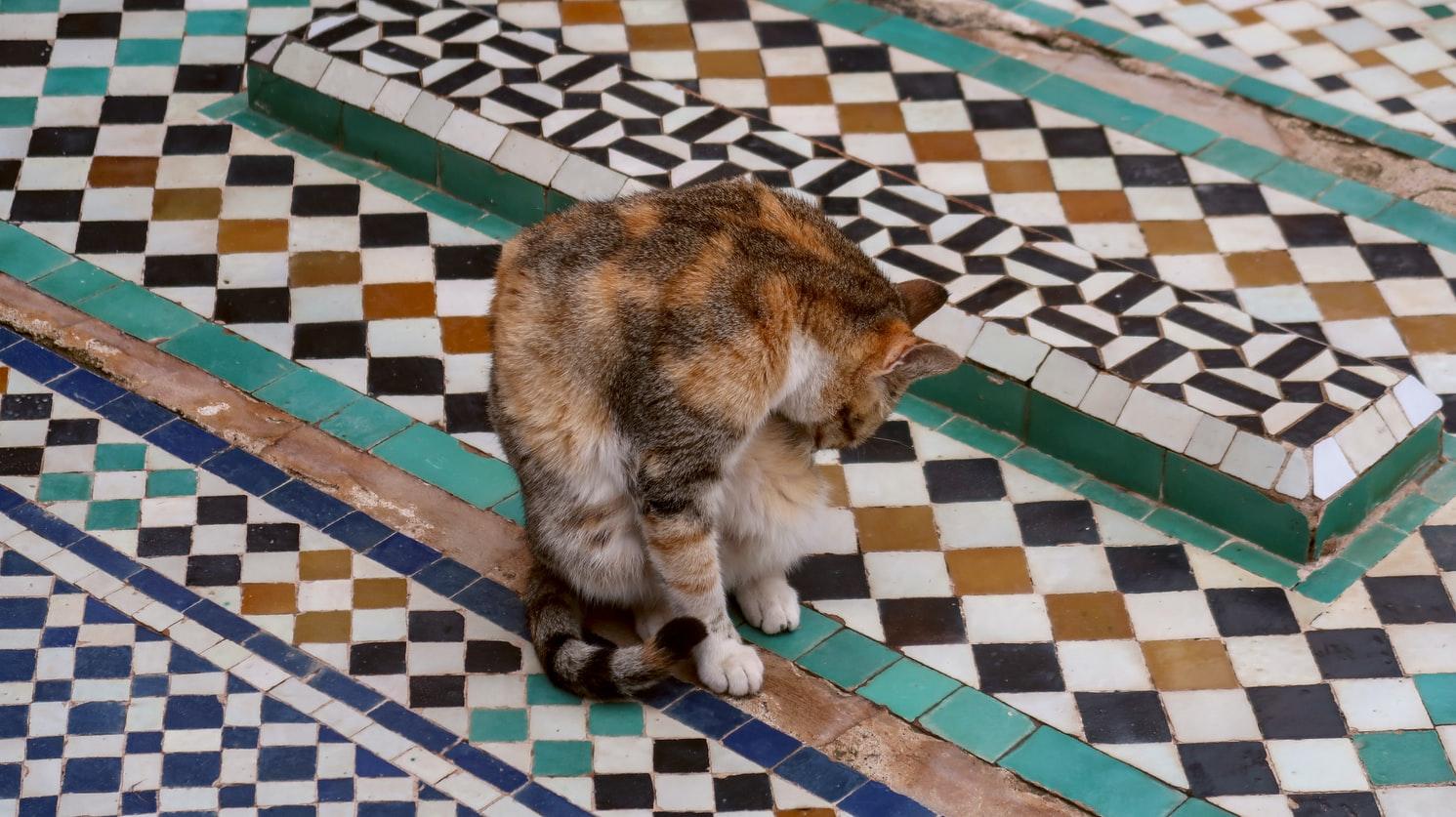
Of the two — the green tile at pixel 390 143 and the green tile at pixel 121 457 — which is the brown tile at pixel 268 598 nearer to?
the green tile at pixel 121 457

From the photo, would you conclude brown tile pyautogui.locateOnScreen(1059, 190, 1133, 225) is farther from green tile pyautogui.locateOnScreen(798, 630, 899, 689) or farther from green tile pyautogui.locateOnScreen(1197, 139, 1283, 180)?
green tile pyautogui.locateOnScreen(798, 630, 899, 689)

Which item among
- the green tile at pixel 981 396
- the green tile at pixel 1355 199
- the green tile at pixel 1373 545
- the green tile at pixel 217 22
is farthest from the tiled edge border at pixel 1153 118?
the green tile at pixel 217 22

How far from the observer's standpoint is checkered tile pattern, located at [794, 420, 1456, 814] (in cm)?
421

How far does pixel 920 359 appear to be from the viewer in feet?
13.0

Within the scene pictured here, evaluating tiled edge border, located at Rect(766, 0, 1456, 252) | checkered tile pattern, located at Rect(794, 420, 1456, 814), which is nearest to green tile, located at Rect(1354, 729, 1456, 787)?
checkered tile pattern, located at Rect(794, 420, 1456, 814)

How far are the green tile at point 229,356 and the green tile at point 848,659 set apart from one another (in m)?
1.56

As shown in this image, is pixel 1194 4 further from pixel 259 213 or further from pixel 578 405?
pixel 578 405

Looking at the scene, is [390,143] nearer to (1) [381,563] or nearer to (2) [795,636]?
(1) [381,563]

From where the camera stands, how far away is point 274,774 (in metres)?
4.10

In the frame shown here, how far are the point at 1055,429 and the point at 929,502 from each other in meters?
0.35

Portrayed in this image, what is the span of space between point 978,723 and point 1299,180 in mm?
2255

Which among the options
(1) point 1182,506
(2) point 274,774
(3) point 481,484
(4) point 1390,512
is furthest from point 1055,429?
(2) point 274,774

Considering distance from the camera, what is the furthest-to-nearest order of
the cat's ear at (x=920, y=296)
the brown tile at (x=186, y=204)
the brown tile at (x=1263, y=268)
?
the brown tile at (x=186, y=204), the brown tile at (x=1263, y=268), the cat's ear at (x=920, y=296)

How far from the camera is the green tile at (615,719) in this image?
4.25m
